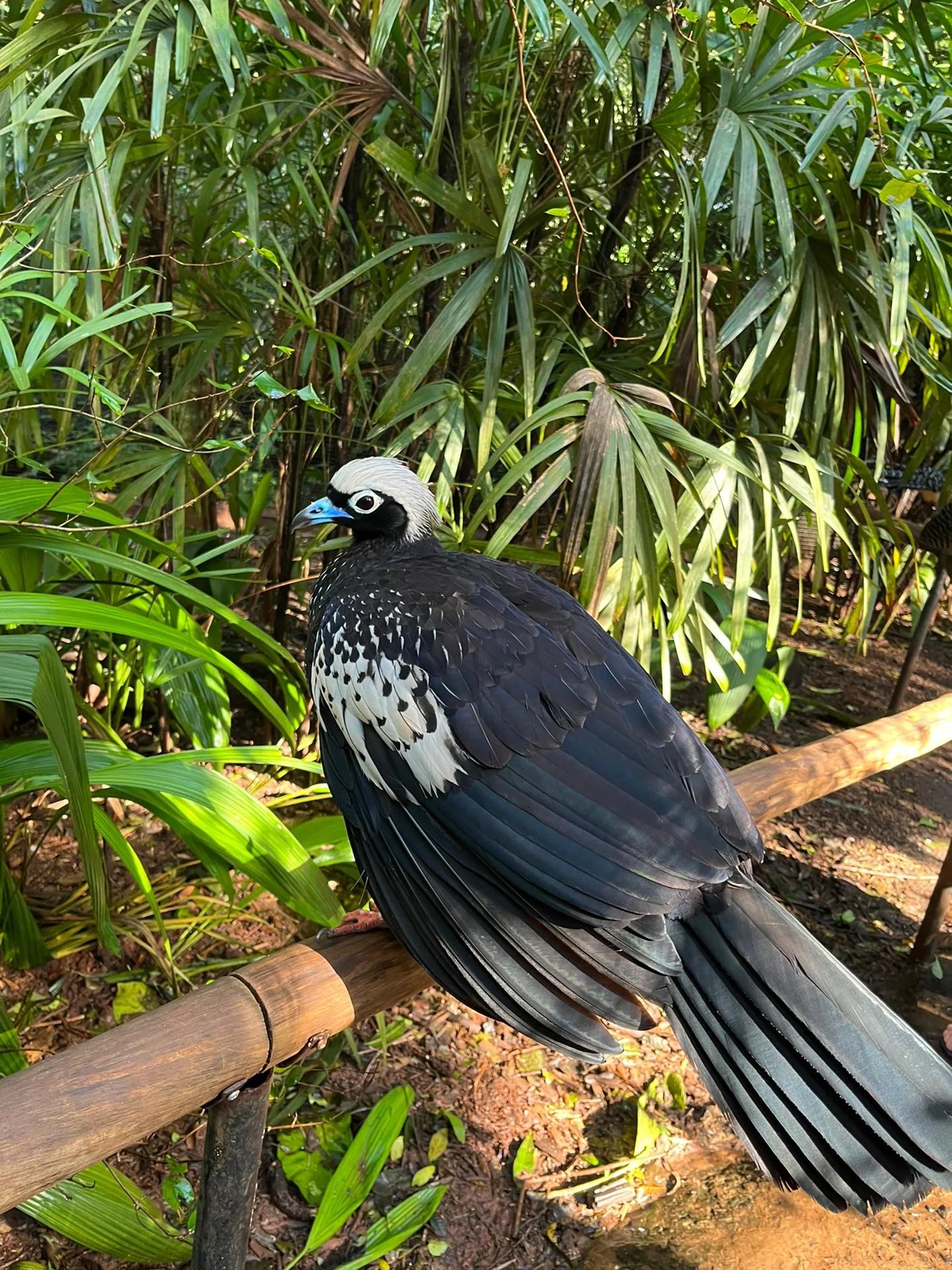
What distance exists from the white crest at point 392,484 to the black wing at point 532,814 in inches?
9.8

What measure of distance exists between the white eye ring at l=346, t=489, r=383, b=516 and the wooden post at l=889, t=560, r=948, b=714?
70.6 inches

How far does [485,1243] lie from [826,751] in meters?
0.95

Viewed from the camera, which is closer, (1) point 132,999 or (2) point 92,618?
(2) point 92,618

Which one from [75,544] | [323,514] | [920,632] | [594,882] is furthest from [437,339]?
[920,632]

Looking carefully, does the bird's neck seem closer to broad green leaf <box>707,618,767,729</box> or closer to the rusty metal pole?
the rusty metal pole

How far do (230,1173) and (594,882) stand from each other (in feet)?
1.64

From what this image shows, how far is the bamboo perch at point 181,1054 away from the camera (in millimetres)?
731

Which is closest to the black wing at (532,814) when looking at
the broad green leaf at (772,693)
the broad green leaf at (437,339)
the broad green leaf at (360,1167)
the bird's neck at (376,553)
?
the bird's neck at (376,553)

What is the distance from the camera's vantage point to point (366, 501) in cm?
148

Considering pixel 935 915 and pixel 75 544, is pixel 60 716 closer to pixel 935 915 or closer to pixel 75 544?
pixel 75 544

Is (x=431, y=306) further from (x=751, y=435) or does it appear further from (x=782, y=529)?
(x=782, y=529)

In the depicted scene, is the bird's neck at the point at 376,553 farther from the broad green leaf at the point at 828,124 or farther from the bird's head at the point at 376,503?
the broad green leaf at the point at 828,124

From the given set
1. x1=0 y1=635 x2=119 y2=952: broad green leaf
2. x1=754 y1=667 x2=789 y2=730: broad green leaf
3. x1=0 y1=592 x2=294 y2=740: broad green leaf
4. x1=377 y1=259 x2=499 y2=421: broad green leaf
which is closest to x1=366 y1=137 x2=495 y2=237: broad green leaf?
x1=377 y1=259 x2=499 y2=421: broad green leaf

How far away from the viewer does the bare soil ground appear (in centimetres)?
153
